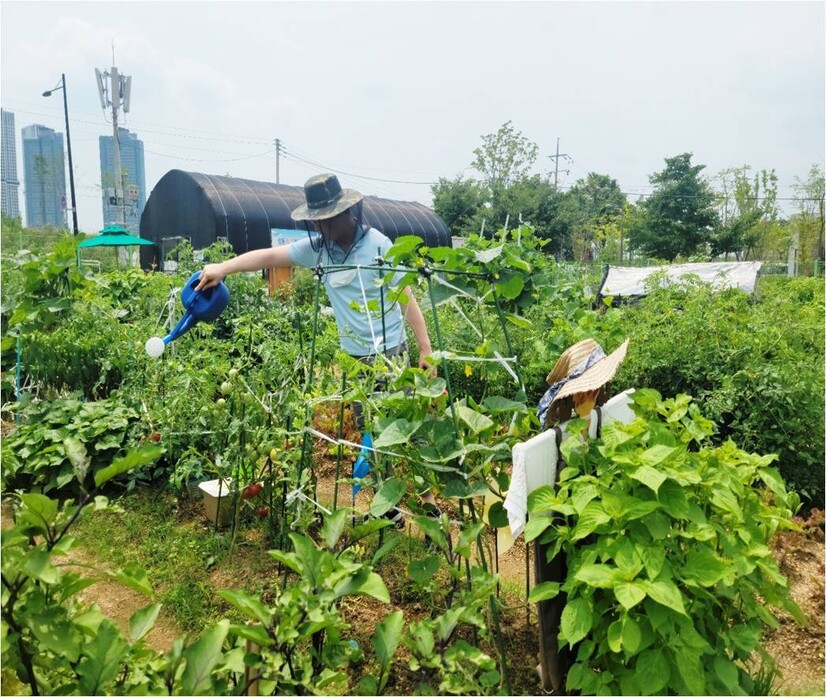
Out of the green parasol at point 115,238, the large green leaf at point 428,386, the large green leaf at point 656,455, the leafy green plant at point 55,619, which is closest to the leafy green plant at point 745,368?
the large green leaf at point 656,455

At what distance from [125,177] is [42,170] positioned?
24.2 ft

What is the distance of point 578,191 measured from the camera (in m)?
40.2

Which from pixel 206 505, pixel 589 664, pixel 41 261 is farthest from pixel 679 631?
pixel 41 261

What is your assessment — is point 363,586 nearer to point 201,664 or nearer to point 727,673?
point 201,664

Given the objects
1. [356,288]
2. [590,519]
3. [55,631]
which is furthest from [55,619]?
[356,288]

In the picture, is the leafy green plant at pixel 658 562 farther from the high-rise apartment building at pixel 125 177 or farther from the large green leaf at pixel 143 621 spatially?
the high-rise apartment building at pixel 125 177

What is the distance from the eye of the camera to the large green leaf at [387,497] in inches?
63.9

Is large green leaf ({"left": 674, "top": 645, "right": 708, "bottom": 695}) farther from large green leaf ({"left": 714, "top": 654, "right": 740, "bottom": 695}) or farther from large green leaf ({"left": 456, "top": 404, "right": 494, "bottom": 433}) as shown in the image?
large green leaf ({"left": 456, "top": 404, "right": 494, "bottom": 433})

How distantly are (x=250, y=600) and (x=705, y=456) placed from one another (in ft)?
3.71

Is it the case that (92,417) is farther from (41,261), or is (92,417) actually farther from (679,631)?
(679,631)

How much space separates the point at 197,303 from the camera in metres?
2.72

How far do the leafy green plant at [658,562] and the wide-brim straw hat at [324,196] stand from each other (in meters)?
1.56

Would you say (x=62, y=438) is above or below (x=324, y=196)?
below

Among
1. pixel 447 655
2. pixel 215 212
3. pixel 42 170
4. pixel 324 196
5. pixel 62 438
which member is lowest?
pixel 62 438
